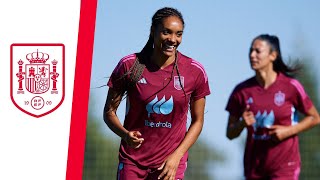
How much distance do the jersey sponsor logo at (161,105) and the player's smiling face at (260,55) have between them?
2889mm

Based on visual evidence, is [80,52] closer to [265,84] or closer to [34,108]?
[34,108]

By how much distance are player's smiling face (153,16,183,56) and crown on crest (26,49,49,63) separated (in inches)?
44.2

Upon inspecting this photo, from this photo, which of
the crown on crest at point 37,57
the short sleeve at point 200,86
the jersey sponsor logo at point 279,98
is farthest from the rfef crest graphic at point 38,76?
the jersey sponsor logo at point 279,98

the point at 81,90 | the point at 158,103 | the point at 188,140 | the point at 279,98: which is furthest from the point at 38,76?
the point at 279,98

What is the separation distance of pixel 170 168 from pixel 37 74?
151 cm

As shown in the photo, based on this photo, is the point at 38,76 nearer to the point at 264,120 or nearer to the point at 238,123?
the point at 238,123

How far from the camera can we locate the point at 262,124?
10.5m

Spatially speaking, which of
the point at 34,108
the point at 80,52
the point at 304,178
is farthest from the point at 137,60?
the point at 304,178

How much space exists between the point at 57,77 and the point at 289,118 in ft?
9.61

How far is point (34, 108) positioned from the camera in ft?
28.7

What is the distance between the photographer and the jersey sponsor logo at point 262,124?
1045cm

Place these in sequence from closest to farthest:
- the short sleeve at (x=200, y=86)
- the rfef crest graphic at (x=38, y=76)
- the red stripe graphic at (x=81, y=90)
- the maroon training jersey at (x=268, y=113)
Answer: the short sleeve at (x=200, y=86), the red stripe graphic at (x=81, y=90), the rfef crest graphic at (x=38, y=76), the maroon training jersey at (x=268, y=113)

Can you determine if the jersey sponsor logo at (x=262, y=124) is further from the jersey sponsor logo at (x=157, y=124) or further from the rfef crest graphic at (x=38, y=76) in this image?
the rfef crest graphic at (x=38, y=76)

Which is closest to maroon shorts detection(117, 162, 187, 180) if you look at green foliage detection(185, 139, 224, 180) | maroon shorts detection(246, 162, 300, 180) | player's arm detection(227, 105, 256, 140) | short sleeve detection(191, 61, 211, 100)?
short sleeve detection(191, 61, 211, 100)
